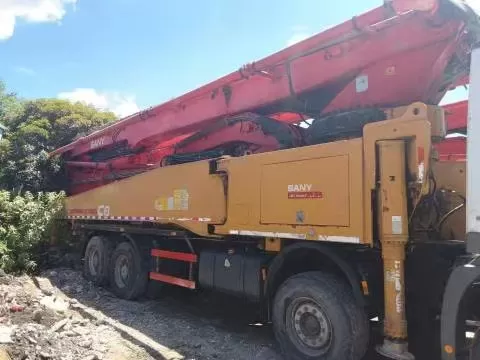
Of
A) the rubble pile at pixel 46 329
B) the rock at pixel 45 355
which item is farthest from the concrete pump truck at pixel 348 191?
the rock at pixel 45 355

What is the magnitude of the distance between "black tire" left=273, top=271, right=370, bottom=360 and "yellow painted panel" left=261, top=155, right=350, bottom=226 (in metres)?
0.62

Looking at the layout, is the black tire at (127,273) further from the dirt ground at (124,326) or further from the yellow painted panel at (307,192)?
the yellow painted panel at (307,192)

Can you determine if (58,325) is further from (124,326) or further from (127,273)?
(127,273)

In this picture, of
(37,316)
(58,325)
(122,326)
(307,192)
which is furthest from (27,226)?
(307,192)

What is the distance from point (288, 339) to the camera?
4.86 metres

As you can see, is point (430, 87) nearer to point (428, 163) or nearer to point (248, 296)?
point (428, 163)

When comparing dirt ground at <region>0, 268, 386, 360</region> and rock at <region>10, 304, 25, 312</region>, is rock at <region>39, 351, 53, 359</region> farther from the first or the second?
rock at <region>10, 304, 25, 312</region>

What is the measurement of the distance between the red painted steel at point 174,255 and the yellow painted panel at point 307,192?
1911 mm

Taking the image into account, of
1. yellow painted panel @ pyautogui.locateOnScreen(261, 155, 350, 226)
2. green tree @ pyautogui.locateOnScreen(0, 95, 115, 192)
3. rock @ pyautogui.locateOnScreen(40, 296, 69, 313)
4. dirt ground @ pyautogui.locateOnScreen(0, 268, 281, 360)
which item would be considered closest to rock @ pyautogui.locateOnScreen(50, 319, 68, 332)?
dirt ground @ pyautogui.locateOnScreen(0, 268, 281, 360)

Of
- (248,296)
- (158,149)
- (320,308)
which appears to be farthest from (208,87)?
(320,308)

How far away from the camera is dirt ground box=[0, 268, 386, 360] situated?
5.28m

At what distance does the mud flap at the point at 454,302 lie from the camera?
11.1 feet

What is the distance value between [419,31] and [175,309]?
5.39 meters

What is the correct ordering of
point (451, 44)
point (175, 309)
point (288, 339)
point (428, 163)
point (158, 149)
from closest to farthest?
1. point (428, 163)
2. point (451, 44)
3. point (288, 339)
4. point (175, 309)
5. point (158, 149)
